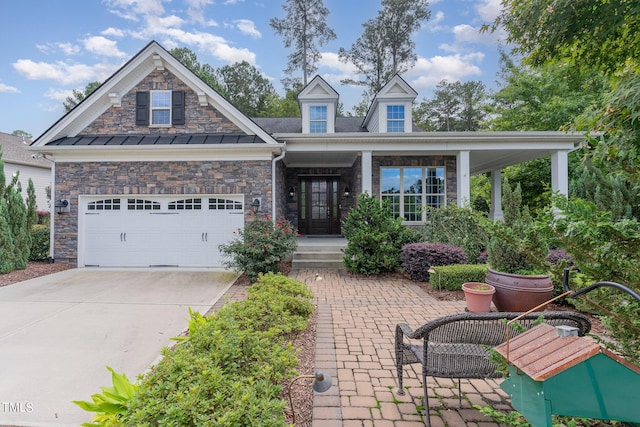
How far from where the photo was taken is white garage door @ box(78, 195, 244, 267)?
8367 millimetres

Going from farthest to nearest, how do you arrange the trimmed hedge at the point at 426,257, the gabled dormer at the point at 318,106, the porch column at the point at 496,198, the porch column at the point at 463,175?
1. the porch column at the point at 496,198
2. the gabled dormer at the point at 318,106
3. the porch column at the point at 463,175
4. the trimmed hedge at the point at 426,257

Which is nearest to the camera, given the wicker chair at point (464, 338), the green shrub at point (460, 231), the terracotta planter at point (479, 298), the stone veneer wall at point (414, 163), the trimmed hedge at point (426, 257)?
the wicker chair at point (464, 338)

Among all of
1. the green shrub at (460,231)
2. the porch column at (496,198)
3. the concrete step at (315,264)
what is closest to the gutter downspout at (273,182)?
the concrete step at (315,264)

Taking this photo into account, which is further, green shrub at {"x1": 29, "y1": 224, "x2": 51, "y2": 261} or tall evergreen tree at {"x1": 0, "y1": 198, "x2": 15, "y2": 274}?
green shrub at {"x1": 29, "y1": 224, "x2": 51, "y2": 261}

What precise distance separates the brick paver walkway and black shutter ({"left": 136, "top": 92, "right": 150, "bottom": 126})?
24.1 ft

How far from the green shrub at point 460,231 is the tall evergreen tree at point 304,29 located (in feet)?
56.7

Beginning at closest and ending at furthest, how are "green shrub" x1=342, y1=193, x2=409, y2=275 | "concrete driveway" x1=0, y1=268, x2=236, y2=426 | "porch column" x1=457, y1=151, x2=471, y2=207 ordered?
"concrete driveway" x1=0, y1=268, x2=236, y2=426
"green shrub" x1=342, y1=193, x2=409, y2=275
"porch column" x1=457, y1=151, x2=471, y2=207

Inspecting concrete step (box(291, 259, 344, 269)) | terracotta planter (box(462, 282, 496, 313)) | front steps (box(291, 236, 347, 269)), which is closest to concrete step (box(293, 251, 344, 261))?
front steps (box(291, 236, 347, 269))

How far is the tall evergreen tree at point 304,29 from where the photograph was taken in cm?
2011

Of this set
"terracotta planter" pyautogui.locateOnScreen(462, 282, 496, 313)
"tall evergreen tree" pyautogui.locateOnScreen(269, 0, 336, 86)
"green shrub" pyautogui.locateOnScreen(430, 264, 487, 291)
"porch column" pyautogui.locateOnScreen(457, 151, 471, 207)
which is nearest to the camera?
"terracotta planter" pyautogui.locateOnScreen(462, 282, 496, 313)

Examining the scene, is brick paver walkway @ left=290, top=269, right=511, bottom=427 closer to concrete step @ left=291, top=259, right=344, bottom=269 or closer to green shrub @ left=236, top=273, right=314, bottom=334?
green shrub @ left=236, top=273, right=314, bottom=334

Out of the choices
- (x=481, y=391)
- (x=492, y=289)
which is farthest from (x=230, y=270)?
(x=481, y=391)

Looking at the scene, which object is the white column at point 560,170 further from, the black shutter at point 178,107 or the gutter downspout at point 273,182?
the black shutter at point 178,107

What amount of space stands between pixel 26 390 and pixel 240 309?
6.51 ft
